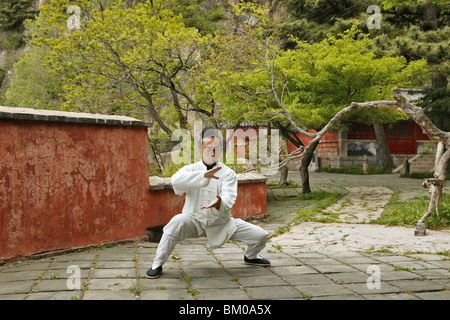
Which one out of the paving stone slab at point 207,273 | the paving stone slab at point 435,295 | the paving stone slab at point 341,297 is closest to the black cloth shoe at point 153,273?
the paving stone slab at point 207,273

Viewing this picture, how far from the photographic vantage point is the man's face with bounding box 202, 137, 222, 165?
15.7 feet

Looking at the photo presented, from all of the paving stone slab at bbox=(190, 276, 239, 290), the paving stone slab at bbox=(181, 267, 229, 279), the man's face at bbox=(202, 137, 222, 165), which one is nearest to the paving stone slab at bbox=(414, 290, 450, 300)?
the paving stone slab at bbox=(190, 276, 239, 290)

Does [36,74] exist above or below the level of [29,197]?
above

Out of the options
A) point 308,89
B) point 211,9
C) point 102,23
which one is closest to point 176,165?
point 308,89

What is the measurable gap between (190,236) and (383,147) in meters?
21.4

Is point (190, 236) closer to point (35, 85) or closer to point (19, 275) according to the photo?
point (19, 275)

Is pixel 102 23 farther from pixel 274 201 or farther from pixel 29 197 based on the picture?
pixel 29 197

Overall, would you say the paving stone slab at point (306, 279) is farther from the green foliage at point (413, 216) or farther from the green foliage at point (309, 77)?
the green foliage at point (309, 77)

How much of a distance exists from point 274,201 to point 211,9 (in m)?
21.0

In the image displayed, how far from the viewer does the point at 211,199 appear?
15.9 ft

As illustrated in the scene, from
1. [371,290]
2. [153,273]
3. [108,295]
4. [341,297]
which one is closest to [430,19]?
[371,290]

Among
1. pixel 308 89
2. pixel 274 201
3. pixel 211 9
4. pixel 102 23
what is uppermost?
pixel 211 9

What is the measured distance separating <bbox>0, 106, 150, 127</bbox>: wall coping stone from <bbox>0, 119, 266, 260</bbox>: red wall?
7cm
